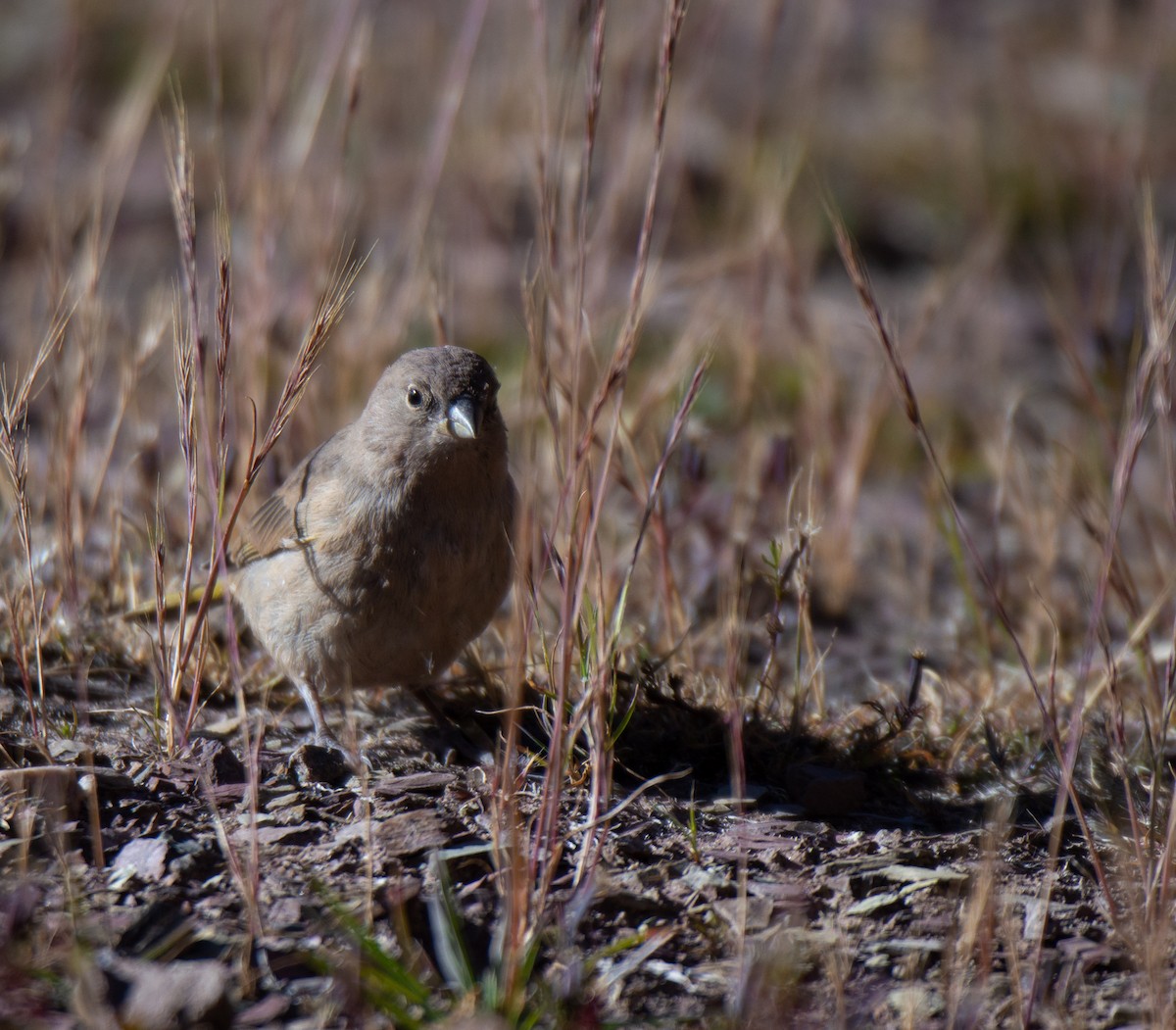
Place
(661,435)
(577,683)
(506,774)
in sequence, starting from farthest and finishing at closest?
1. (661,435)
2. (577,683)
3. (506,774)

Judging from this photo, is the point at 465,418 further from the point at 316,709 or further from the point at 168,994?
the point at 168,994

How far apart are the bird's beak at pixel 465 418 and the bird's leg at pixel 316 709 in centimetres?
76

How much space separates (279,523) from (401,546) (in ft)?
1.77

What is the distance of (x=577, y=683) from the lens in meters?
3.30

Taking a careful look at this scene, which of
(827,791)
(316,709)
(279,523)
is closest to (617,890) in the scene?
(827,791)

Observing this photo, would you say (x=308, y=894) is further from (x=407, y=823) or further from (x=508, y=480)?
(x=508, y=480)

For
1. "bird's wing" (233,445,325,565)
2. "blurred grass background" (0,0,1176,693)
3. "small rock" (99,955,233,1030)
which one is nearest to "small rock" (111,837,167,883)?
"small rock" (99,955,233,1030)

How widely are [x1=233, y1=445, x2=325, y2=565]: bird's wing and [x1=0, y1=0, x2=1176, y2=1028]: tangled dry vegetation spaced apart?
0.13 meters

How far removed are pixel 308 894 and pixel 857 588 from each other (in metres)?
2.78

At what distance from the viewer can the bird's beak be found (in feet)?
10.9

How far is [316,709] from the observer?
3488 mm

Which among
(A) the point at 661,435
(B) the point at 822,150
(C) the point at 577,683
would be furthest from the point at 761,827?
(B) the point at 822,150

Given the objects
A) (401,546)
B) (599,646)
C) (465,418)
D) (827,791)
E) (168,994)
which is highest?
(465,418)

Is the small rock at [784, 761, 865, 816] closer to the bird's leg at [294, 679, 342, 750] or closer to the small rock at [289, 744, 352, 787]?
the small rock at [289, 744, 352, 787]
